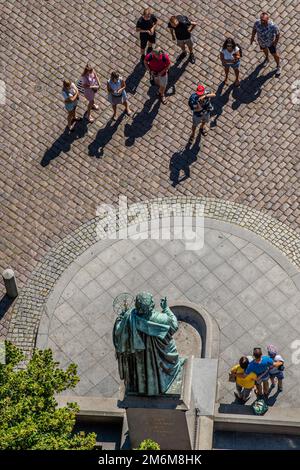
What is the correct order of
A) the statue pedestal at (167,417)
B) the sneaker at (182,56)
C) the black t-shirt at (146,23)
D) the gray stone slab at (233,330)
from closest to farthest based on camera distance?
1. the statue pedestal at (167,417)
2. the gray stone slab at (233,330)
3. the black t-shirt at (146,23)
4. the sneaker at (182,56)

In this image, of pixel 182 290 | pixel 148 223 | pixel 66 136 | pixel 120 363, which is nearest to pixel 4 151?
pixel 66 136

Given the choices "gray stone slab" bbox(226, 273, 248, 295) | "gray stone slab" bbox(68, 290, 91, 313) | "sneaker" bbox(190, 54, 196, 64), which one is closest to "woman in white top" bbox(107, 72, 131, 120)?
"sneaker" bbox(190, 54, 196, 64)

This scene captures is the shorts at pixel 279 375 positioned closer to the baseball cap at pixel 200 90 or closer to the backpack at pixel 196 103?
the backpack at pixel 196 103

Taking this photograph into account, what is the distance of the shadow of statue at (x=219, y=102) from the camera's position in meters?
29.3

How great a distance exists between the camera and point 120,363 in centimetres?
1978

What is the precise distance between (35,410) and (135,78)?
42.6 ft

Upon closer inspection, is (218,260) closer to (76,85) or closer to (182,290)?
(182,290)

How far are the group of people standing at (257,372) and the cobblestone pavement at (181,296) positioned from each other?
24.7 inches

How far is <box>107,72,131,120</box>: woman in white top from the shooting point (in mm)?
28516

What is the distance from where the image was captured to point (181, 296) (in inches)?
1016

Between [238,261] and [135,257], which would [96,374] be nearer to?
[135,257]

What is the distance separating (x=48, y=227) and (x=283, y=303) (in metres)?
6.70

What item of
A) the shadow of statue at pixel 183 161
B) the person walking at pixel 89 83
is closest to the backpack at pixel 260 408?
the shadow of statue at pixel 183 161

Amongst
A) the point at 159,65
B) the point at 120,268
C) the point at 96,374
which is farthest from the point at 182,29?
the point at 96,374
